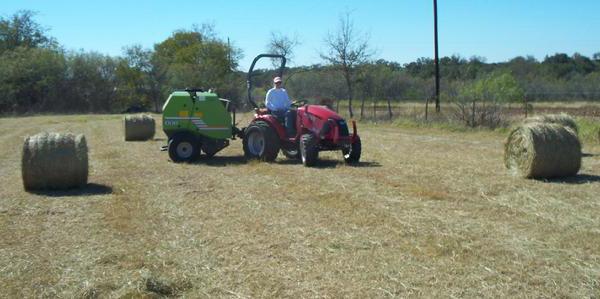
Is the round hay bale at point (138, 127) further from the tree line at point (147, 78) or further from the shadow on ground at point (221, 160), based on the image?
the tree line at point (147, 78)

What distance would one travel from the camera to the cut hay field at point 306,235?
4.99 metres

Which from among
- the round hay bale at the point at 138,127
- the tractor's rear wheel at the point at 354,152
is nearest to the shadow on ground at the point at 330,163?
the tractor's rear wheel at the point at 354,152

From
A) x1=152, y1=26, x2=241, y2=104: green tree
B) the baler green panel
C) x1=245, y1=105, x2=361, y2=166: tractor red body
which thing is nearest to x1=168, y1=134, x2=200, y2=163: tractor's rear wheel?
the baler green panel

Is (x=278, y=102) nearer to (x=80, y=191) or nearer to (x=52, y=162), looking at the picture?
(x=80, y=191)

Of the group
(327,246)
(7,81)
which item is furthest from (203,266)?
(7,81)

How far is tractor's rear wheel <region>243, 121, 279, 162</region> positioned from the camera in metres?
12.0

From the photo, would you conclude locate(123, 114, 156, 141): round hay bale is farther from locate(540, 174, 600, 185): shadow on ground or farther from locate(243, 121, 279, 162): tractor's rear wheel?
locate(540, 174, 600, 185): shadow on ground

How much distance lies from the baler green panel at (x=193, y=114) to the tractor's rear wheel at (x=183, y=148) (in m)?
0.16

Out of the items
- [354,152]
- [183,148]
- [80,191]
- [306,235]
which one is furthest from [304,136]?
[306,235]

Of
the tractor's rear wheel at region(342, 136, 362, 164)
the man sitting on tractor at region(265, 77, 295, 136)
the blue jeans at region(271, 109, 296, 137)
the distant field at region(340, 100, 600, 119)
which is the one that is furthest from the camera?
the distant field at region(340, 100, 600, 119)

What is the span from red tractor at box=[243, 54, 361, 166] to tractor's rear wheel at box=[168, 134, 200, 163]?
0.98m

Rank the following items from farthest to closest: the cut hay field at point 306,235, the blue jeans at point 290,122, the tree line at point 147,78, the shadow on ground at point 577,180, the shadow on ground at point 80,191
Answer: the tree line at point 147,78, the blue jeans at point 290,122, the shadow on ground at point 577,180, the shadow on ground at point 80,191, the cut hay field at point 306,235

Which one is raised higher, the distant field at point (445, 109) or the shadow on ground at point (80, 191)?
the distant field at point (445, 109)

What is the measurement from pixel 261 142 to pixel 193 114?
1.43 metres
